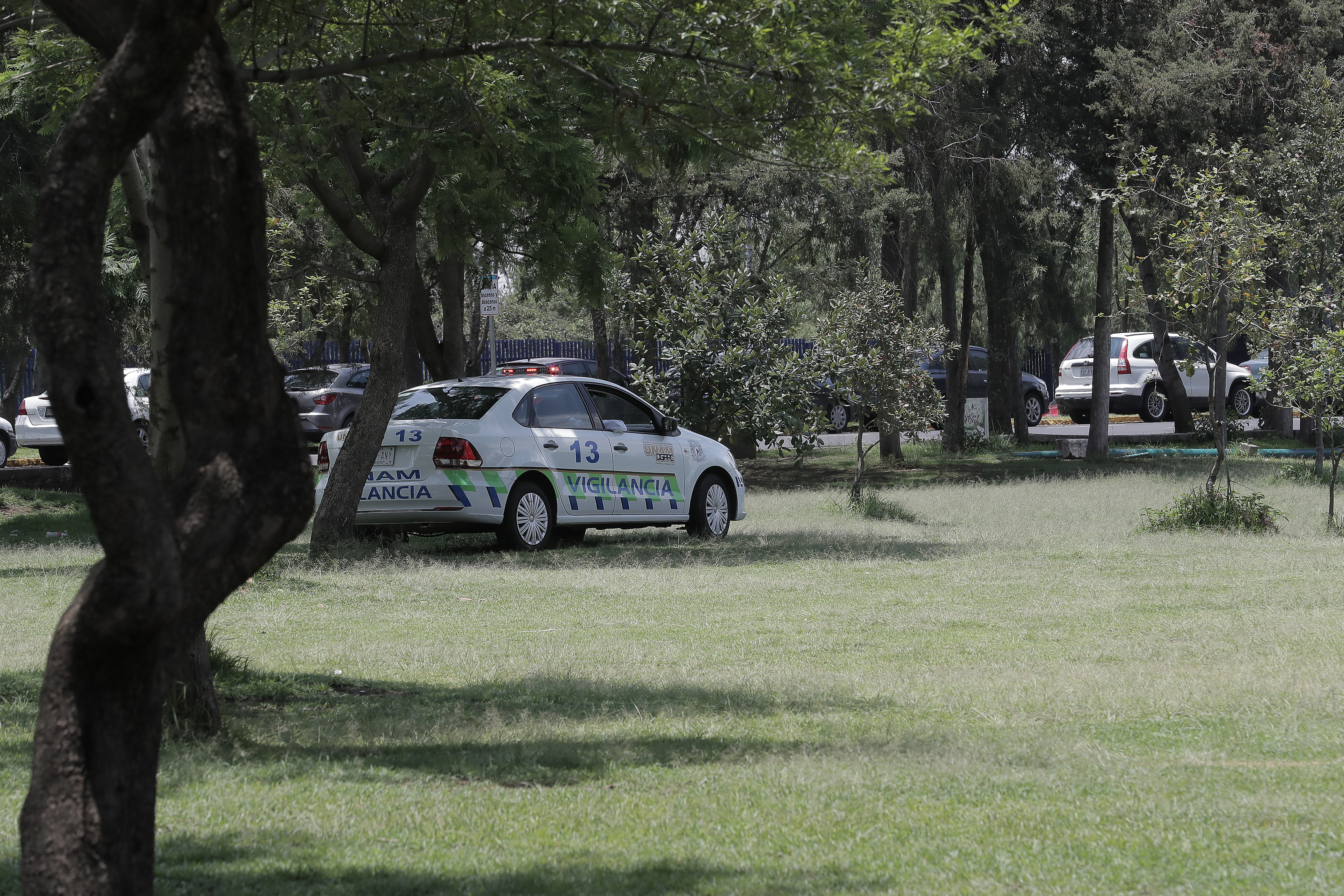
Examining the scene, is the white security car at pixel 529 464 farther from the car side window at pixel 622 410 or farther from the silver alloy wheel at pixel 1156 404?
the silver alloy wheel at pixel 1156 404

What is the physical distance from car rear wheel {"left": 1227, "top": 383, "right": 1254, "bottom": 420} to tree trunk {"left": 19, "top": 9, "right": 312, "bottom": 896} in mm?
33058

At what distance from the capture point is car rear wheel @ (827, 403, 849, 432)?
3331 centimetres

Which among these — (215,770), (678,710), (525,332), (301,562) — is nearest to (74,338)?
(215,770)

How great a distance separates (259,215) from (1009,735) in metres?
3.68

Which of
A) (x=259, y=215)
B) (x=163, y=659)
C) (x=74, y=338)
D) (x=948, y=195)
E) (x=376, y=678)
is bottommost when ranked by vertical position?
(x=376, y=678)

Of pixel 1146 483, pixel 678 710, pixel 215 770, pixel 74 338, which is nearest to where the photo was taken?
pixel 74 338

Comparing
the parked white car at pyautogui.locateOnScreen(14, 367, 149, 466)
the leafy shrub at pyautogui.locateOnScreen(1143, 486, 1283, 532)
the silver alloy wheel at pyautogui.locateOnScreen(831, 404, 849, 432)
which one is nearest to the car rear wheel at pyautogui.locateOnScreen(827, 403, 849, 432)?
the silver alloy wheel at pyautogui.locateOnScreen(831, 404, 849, 432)

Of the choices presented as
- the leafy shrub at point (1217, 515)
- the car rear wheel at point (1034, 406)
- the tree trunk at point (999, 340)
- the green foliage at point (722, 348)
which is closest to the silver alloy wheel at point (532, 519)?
the green foliage at point (722, 348)

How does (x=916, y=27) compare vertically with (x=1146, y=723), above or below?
above

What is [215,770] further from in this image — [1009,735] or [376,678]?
[1009,735]

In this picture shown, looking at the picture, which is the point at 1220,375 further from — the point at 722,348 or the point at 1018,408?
the point at 1018,408

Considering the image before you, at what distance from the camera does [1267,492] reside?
19.8m

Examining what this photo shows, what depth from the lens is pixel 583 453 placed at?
45.3 feet

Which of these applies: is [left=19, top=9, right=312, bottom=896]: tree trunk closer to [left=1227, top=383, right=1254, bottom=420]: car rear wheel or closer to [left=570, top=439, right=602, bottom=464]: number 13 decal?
[left=570, top=439, right=602, bottom=464]: number 13 decal
